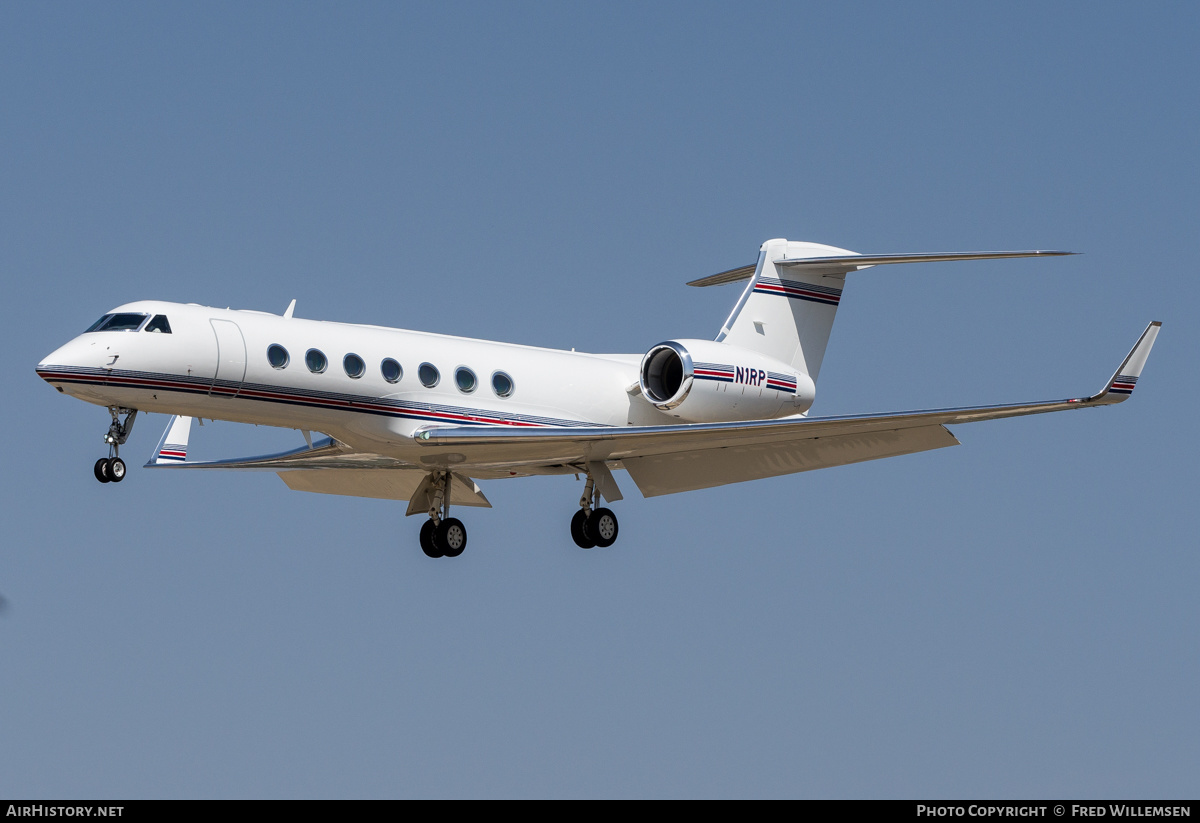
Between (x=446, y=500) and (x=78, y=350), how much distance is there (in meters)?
6.02

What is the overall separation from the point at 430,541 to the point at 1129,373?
32.9 ft

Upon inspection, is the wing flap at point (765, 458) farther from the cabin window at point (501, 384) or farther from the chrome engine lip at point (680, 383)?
the cabin window at point (501, 384)

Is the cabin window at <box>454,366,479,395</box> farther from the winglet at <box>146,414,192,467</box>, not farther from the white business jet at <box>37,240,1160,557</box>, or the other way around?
the winglet at <box>146,414,192,467</box>

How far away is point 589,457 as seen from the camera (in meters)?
23.5

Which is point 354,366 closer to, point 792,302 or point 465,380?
point 465,380

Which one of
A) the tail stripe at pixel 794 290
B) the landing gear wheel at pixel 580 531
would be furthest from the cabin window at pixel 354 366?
the tail stripe at pixel 794 290

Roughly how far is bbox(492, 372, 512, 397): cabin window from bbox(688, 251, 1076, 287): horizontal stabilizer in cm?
520

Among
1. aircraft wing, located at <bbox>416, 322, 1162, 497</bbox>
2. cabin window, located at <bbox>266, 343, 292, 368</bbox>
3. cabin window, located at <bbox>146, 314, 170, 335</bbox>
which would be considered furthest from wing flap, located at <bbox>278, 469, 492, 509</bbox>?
cabin window, located at <bbox>146, 314, 170, 335</bbox>

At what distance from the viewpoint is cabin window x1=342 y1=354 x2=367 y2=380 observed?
21438 millimetres

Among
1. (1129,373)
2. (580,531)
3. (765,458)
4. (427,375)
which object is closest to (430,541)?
(580,531)

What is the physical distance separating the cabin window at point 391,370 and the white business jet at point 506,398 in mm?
19

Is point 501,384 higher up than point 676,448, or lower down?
higher up

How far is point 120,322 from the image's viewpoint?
2047cm
